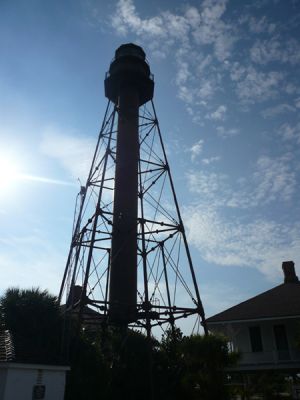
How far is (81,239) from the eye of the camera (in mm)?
19609

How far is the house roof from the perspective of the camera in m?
20.6

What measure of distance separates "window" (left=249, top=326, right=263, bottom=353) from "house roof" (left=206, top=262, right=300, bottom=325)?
0.92 metres

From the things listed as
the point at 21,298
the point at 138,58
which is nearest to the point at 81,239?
the point at 21,298

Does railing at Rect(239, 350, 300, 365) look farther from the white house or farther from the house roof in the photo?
the house roof

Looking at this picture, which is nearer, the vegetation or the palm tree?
the vegetation

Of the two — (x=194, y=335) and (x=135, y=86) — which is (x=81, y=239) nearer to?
(x=194, y=335)

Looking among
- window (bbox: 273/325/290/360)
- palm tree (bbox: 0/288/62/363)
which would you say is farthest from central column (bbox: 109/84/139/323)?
window (bbox: 273/325/290/360)

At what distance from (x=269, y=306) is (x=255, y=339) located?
1.90m

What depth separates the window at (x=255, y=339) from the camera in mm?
21047

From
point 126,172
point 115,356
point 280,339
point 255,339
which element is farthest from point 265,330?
point 126,172

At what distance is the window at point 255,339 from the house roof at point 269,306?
3.01ft

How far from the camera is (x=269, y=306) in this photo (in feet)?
71.5

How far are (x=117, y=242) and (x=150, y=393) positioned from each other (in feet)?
22.6

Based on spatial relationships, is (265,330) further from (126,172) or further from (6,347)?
(6,347)
